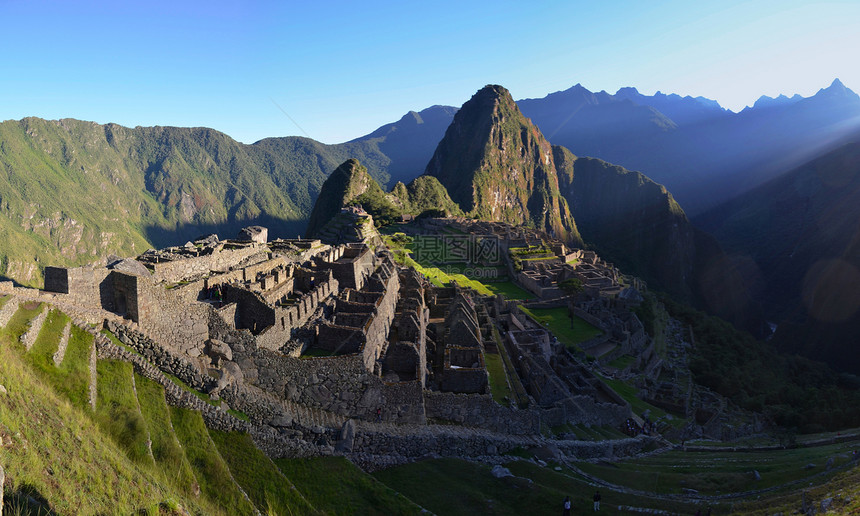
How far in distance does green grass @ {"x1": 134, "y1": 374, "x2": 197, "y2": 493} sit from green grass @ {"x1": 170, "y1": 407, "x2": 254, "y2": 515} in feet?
0.92

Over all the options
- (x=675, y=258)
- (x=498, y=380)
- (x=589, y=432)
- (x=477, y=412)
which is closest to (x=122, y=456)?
(x=477, y=412)

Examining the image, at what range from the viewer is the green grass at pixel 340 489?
35.2ft

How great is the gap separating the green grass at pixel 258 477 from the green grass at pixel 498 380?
1040cm

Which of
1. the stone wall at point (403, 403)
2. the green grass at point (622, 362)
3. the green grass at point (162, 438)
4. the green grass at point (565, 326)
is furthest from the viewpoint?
the green grass at point (565, 326)

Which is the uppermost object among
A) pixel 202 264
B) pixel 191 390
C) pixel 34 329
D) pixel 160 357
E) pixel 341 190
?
pixel 341 190

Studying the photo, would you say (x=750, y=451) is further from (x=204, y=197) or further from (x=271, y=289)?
(x=204, y=197)

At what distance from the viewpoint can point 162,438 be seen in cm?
935

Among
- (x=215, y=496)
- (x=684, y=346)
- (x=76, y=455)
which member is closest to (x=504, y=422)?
(x=215, y=496)

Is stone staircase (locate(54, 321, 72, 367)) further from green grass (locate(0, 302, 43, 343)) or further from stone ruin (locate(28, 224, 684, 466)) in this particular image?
stone ruin (locate(28, 224, 684, 466))

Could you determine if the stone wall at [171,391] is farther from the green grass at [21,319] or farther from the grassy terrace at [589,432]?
the grassy terrace at [589,432]

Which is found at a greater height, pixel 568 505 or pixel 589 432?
pixel 568 505

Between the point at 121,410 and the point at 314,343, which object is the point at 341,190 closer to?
the point at 314,343

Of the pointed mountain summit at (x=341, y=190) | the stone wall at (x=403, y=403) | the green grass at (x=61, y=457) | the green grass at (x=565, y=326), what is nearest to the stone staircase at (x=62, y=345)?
the green grass at (x=61, y=457)

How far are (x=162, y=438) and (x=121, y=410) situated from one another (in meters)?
1.00
